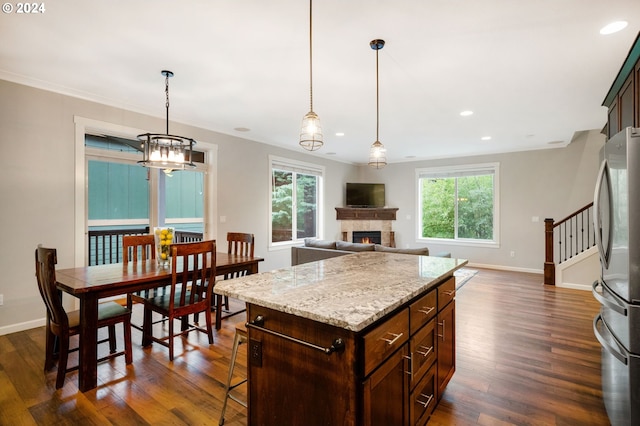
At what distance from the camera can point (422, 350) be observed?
1.75m

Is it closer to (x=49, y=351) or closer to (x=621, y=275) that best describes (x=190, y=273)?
(x=49, y=351)

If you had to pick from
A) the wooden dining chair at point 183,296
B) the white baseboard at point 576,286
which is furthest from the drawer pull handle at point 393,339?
the white baseboard at point 576,286

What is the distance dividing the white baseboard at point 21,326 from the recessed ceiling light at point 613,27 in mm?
5965

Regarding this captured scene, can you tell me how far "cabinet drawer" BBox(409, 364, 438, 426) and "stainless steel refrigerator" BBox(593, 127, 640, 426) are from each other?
0.95m

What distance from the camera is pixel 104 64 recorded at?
2.99 meters

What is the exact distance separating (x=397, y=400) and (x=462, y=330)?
2.36m

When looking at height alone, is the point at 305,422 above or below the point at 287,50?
below

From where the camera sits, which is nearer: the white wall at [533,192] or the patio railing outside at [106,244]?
the patio railing outside at [106,244]

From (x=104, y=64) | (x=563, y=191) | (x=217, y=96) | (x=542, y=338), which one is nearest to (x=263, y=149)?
(x=217, y=96)

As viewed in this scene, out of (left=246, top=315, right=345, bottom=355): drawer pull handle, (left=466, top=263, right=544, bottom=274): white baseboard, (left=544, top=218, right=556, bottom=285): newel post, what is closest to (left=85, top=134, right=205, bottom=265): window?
(left=246, top=315, right=345, bottom=355): drawer pull handle

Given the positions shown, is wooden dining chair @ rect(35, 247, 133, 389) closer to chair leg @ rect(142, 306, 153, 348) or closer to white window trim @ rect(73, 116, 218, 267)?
chair leg @ rect(142, 306, 153, 348)

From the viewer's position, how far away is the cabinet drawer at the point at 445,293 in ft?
6.61

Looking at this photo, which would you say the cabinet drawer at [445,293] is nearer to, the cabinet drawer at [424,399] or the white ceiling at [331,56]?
the cabinet drawer at [424,399]

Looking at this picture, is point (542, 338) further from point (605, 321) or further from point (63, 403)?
point (63, 403)
